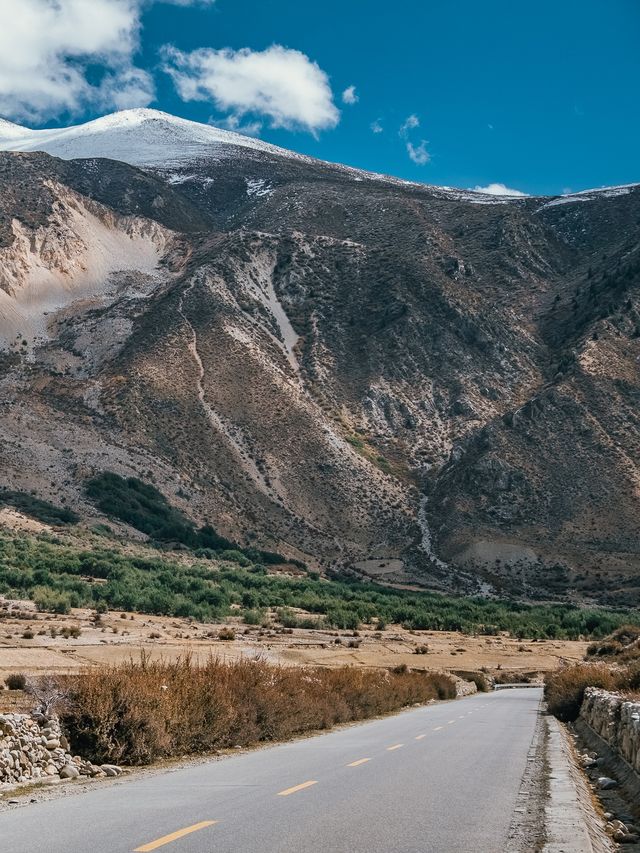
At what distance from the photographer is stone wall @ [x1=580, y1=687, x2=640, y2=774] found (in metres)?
12.5

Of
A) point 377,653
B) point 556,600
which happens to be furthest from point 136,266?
point 377,653

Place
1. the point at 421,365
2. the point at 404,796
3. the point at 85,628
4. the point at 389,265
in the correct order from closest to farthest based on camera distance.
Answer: the point at 404,796 → the point at 85,628 → the point at 421,365 → the point at 389,265

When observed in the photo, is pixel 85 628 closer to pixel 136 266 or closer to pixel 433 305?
pixel 433 305

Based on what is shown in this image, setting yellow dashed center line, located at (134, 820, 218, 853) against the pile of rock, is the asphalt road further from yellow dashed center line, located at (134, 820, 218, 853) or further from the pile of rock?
the pile of rock

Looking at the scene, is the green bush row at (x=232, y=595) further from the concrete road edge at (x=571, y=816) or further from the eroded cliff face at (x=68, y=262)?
the eroded cliff face at (x=68, y=262)

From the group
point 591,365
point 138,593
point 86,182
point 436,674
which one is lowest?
point 436,674

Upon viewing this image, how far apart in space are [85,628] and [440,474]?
6337cm

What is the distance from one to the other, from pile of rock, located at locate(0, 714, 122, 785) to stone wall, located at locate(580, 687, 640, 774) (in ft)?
23.9

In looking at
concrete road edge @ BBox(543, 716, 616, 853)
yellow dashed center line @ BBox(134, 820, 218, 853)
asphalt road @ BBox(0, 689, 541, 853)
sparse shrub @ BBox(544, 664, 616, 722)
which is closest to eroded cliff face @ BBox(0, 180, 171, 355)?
sparse shrub @ BBox(544, 664, 616, 722)

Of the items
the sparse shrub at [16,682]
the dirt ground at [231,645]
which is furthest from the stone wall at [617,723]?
the sparse shrub at [16,682]

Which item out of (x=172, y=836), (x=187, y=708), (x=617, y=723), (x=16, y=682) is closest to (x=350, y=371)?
(x=16, y=682)

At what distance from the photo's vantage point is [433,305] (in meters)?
114

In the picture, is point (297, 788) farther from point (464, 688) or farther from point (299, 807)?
point (464, 688)

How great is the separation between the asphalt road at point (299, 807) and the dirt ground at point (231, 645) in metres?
6.18
